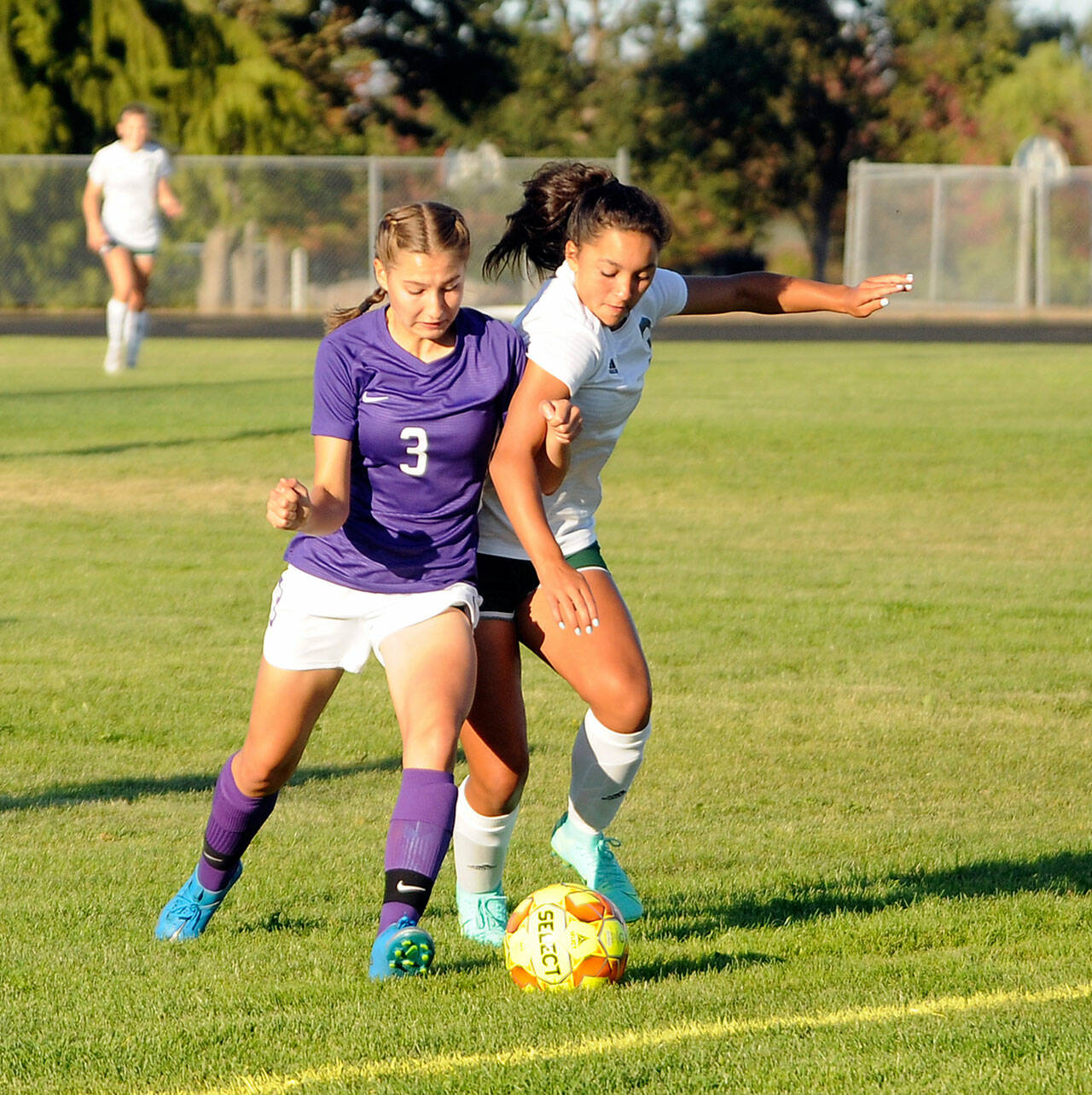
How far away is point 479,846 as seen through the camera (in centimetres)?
498

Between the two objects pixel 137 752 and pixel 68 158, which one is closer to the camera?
pixel 137 752

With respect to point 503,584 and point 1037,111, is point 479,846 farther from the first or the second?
point 1037,111

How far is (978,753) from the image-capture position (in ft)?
24.1

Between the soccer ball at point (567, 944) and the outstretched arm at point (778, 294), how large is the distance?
1819 millimetres

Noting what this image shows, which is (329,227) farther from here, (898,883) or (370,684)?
(898,883)

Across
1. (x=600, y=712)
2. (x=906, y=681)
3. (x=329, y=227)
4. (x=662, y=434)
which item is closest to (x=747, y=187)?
(x=329, y=227)

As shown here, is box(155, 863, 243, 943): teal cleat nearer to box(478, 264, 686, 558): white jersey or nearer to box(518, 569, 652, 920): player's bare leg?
box(518, 569, 652, 920): player's bare leg

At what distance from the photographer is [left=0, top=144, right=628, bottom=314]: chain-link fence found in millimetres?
33281

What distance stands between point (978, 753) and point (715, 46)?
50.1 meters

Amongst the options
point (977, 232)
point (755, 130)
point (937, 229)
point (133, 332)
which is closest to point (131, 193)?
point (133, 332)

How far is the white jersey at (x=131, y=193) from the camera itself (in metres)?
19.8

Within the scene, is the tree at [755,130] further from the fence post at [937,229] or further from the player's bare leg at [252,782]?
the player's bare leg at [252,782]

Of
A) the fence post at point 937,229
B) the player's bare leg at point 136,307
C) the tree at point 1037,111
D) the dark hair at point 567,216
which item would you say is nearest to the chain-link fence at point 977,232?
the fence post at point 937,229

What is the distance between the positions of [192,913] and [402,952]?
0.83m
